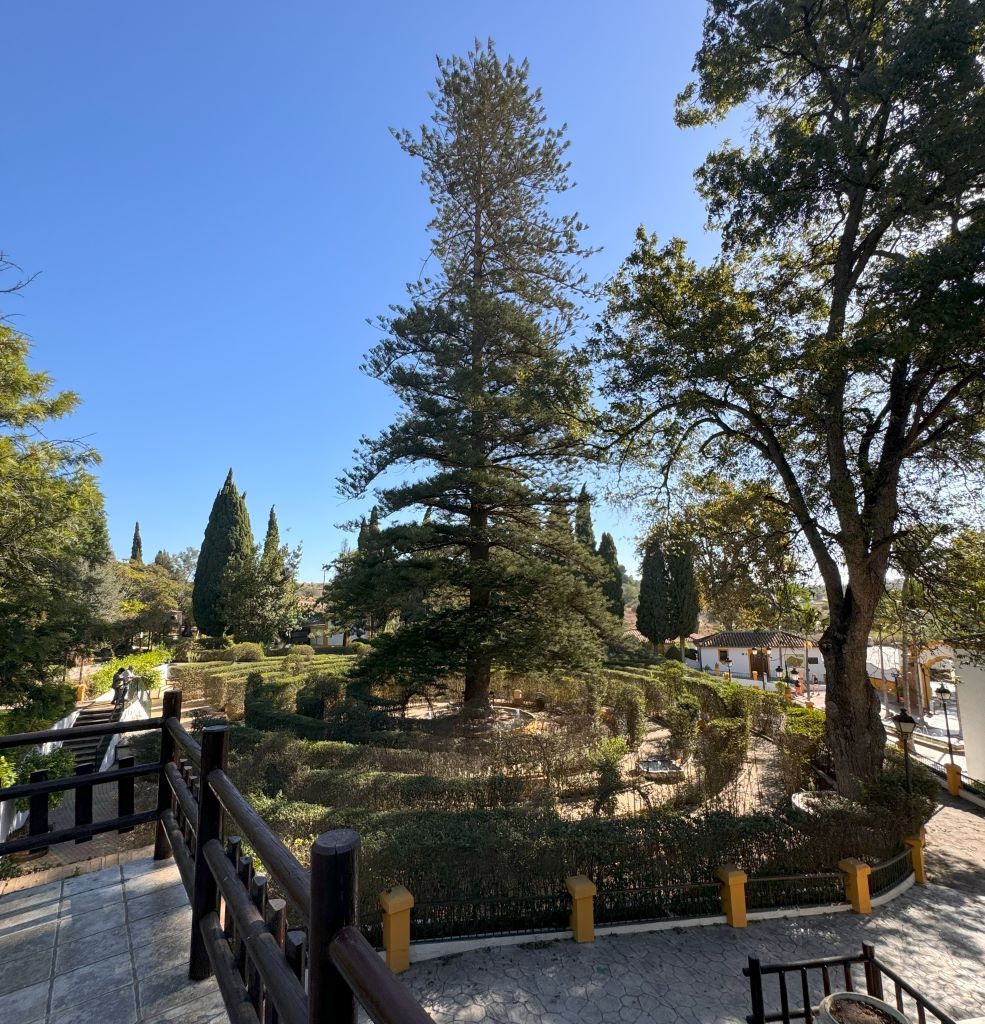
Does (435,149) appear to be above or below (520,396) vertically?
above

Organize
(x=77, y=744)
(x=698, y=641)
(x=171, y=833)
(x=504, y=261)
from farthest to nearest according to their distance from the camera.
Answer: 1. (x=698, y=641)
2. (x=504, y=261)
3. (x=77, y=744)
4. (x=171, y=833)

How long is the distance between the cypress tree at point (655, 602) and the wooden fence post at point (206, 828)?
27.6 m

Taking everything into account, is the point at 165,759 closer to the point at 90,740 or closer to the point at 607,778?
the point at 607,778

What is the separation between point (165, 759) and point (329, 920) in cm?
277

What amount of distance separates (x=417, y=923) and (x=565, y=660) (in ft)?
23.3

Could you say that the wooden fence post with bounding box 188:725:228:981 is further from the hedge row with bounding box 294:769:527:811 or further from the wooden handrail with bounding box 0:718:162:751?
the hedge row with bounding box 294:769:527:811

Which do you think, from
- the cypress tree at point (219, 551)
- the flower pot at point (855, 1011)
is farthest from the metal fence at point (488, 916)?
the cypress tree at point (219, 551)

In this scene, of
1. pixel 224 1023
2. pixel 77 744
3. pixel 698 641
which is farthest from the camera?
pixel 698 641

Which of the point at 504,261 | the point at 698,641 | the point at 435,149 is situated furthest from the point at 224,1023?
the point at 698,641

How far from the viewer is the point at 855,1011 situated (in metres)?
3.68

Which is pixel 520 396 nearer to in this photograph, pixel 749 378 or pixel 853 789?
pixel 749 378

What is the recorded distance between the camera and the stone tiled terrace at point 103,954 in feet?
6.54

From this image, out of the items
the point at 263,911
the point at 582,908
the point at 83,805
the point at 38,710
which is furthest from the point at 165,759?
the point at 38,710

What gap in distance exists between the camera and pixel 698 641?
116 feet
